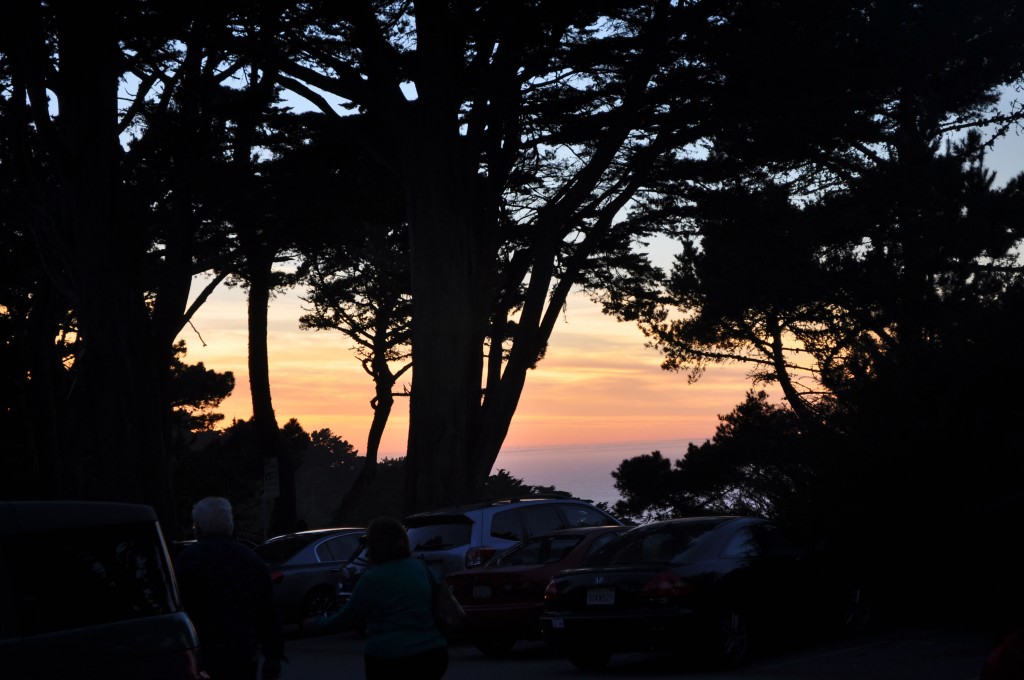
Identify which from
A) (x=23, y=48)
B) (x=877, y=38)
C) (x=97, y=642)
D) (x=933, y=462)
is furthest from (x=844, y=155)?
(x=97, y=642)

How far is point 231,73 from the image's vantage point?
2342 cm

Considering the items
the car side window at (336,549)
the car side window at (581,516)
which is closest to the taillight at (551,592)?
the car side window at (581,516)

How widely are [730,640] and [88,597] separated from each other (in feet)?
26.3

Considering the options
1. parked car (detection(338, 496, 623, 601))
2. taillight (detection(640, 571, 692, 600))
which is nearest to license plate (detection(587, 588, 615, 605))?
taillight (detection(640, 571, 692, 600))

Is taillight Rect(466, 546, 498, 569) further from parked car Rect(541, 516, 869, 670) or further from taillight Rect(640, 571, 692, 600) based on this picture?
taillight Rect(640, 571, 692, 600)

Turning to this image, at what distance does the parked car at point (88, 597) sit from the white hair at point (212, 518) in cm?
109

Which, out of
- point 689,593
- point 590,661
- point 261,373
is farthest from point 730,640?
point 261,373

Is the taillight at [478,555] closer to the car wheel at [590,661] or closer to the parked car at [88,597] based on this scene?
the car wheel at [590,661]

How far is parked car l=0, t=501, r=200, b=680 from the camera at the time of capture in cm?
549

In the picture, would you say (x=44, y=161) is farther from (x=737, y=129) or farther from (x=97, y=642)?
(x=97, y=642)

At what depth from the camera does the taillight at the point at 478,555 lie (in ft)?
53.4

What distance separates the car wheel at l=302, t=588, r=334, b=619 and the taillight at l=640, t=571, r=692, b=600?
336 inches

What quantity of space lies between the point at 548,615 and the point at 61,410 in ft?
81.5

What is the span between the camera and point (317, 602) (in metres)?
20.2
